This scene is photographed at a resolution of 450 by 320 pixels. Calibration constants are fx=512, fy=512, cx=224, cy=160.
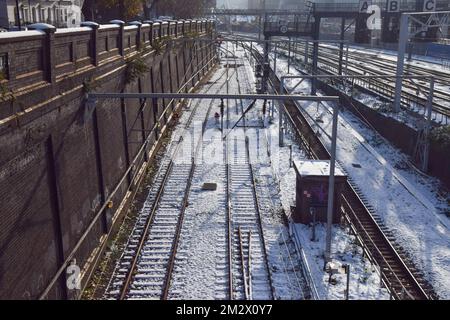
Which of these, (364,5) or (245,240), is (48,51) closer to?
(245,240)

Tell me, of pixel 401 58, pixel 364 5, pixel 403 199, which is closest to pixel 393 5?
pixel 364 5

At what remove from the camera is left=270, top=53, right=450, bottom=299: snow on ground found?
13883mm

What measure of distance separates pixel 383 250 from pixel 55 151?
30.5ft

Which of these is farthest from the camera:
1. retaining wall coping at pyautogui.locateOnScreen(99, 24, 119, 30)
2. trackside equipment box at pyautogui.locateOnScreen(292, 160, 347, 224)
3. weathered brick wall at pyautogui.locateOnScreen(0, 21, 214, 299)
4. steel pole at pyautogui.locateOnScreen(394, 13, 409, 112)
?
steel pole at pyautogui.locateOnScreen(394, 13, 409, 112)

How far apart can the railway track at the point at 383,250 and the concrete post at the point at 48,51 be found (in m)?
8.90

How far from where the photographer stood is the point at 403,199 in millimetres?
18219

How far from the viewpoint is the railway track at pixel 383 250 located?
12.4 m

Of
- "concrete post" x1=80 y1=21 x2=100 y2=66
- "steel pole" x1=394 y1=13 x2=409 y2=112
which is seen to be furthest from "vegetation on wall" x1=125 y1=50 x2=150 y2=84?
"steel pole" x1=394 y1=13 x2=409 y2=112

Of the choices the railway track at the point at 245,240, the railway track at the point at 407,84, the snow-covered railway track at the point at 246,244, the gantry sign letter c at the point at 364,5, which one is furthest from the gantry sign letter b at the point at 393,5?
the snow-covered railway track at the point at 246,244

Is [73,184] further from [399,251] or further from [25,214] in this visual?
[399,251]

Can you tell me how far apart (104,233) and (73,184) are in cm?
287

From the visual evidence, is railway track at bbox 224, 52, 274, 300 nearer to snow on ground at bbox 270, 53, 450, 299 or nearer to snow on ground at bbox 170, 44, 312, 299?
snow on ground at bbox 170, 44, 312, 299

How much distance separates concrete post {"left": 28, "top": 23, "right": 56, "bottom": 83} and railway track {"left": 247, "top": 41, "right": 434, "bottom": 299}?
8.90 metres

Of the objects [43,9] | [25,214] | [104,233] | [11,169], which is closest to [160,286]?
[104,233]
